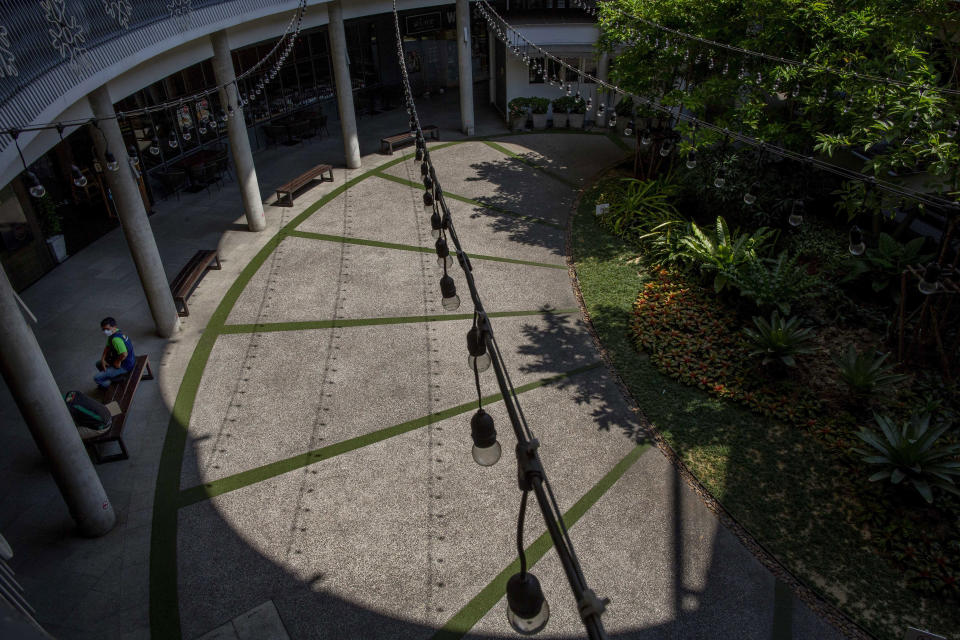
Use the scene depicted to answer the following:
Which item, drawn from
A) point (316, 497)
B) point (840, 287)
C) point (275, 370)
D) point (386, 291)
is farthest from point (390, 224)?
point (840, 287)

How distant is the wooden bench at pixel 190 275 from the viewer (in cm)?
1279

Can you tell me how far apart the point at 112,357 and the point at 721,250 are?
11.3m

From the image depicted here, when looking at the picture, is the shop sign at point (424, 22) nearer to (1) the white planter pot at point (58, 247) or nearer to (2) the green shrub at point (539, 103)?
(2) the green shrub at point (539, 103)

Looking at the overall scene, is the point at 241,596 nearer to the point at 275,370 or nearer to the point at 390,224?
the point at 275,370

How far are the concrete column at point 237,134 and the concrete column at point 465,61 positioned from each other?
8540 mm

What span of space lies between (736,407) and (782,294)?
283 centimetres

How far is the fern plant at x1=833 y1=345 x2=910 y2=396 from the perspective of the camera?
10.2 m

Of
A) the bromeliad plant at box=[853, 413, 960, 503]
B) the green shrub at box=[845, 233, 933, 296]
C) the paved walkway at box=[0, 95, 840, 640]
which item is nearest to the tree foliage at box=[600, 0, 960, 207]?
the green shrub at box=[845, 233, 933, 296]

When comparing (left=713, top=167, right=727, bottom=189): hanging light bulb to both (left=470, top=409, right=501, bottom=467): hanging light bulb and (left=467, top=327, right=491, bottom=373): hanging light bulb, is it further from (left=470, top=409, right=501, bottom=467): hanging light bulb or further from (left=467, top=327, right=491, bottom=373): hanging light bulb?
(left=470, top=409, right=501, bottom=467): hanging light bulb

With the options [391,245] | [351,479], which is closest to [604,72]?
[391,245]

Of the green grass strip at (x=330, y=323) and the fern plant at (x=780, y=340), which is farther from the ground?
the fern plant at (x=780, y=340)

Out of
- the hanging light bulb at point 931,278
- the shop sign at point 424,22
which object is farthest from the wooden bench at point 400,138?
the hanging light bulb at point 931,278

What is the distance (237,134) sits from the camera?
14992 mm

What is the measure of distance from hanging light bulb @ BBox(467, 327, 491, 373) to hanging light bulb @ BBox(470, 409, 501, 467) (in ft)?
1.30
